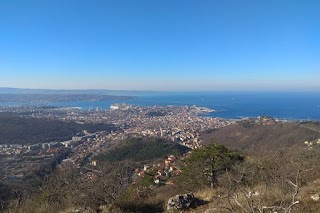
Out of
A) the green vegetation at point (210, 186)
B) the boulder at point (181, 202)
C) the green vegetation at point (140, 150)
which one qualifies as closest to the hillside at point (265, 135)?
the green vegetation at point (140, 150)

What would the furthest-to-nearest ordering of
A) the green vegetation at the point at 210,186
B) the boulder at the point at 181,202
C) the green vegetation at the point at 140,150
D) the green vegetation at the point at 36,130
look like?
the green vegetation at the point at 36,130 < the green vegetation at the point at 140,150 < the boulder at the point at 181,202 < the green vegetation at the point at 210,186

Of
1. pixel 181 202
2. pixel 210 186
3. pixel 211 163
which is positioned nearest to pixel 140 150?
pixel 211 163

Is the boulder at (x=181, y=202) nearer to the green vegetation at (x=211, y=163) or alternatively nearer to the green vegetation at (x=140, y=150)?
the green vegetation at (x=211, y=163)

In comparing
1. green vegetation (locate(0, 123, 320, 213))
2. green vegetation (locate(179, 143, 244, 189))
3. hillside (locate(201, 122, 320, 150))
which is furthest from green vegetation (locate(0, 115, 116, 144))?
green vegetation (locate(179, 143, 244, 189))

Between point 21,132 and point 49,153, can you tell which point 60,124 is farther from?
point 49,153

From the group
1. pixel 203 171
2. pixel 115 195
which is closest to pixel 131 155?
pixel 203 171

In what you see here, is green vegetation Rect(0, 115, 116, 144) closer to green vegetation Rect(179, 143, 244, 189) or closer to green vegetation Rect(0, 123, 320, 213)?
Answer: green vegetation Rect(0, 123, 320, 213)
